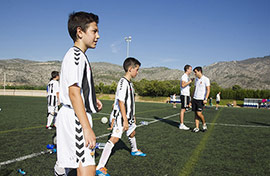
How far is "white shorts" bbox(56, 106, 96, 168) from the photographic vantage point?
184cm

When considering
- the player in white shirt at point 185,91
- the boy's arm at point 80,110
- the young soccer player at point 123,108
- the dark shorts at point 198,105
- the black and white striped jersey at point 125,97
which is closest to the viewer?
the boy's arm at point 80,110

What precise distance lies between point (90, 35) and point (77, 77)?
17.9 inches

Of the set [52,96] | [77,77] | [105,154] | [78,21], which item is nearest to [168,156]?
[105,154]

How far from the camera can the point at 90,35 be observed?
78.2 inches

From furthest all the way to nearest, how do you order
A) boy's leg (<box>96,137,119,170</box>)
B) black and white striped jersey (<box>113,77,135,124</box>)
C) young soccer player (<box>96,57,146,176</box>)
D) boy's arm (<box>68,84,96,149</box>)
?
black and white striped jersey (<box>113,77,135,124</box>) → young soccer player (<box>96,57,146,176</box>) → boy's leg (<box>96,137,119,170</box>) → boy's arm (<box>68,84,96,149</box>)

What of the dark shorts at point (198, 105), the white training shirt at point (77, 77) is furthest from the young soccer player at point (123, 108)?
the dark shorts at point (198, 105)

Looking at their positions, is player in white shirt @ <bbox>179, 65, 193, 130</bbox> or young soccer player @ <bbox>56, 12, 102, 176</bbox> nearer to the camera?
young soccer player @ <bbox>56, 12, 102, 176</bbox>

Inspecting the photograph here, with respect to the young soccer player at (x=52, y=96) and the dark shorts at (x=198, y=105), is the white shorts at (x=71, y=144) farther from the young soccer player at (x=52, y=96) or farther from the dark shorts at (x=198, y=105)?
the dark shorts at (x=198, y=105)

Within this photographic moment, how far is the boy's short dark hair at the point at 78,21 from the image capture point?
1943 mm

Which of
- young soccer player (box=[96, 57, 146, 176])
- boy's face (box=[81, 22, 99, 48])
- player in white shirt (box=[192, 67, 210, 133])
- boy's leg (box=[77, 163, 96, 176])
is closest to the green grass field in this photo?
young soccer player (box=[96, 57, 146, 176])

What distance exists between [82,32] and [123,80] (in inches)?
77.4

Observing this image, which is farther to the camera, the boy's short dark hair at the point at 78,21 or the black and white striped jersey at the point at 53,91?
the black and white striped jersey at the point at 53,91

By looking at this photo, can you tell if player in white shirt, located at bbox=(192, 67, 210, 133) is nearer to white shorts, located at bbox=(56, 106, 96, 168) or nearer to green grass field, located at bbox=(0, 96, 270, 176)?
green grass field, located at bbox=(0, 96, 270, 176)

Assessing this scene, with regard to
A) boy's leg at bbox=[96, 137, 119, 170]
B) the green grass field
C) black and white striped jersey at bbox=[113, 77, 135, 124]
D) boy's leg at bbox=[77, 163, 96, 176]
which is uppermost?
black and white striped jersey at bbox=[113, 77, 135, 124]
